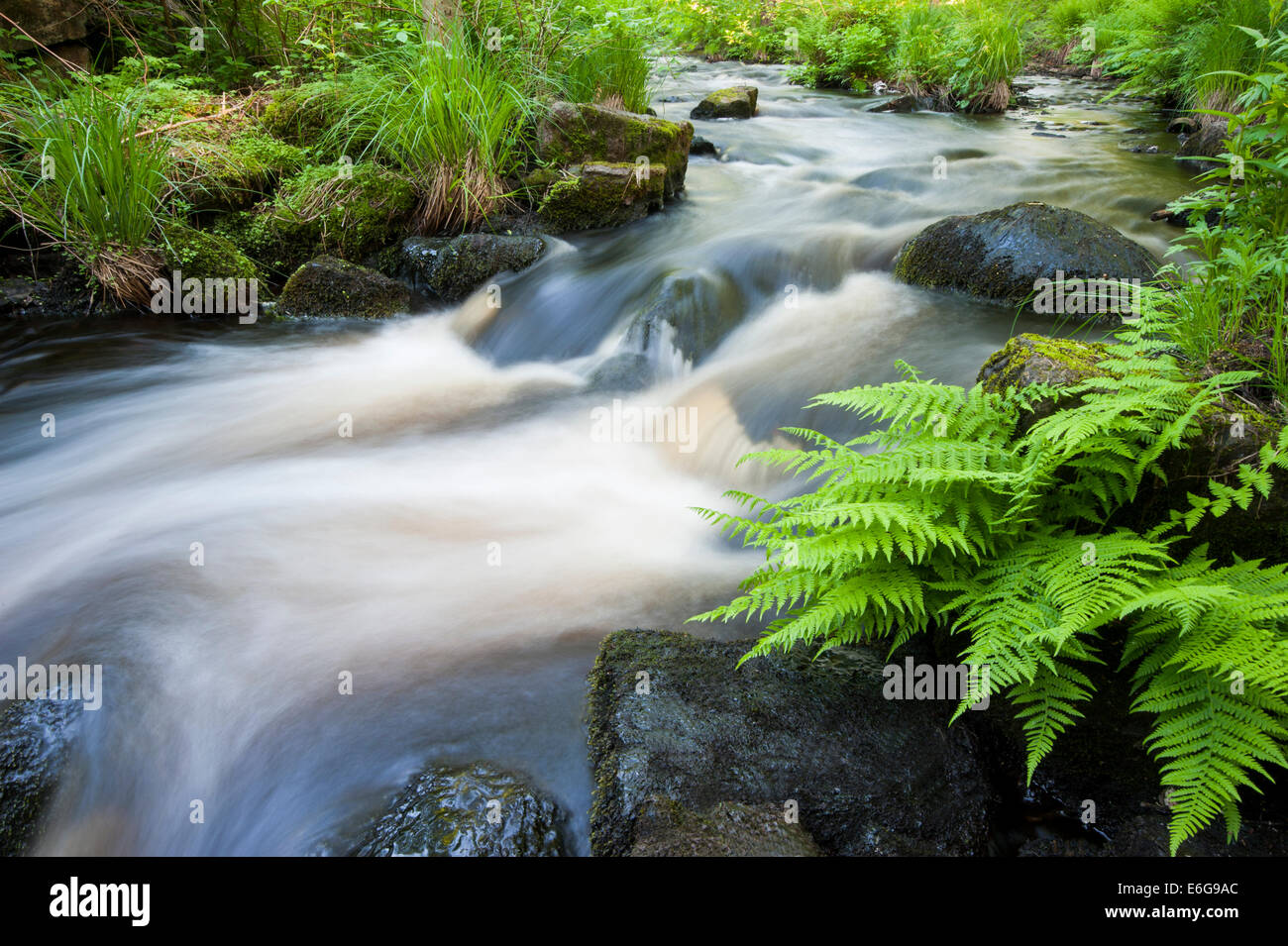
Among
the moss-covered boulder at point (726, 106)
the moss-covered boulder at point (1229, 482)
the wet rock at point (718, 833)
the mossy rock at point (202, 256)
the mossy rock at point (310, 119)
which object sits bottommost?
the wet rock at point (718, 833)

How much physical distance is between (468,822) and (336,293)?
560cm

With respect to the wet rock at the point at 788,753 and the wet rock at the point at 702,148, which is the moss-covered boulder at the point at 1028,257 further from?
the wet rock at the point at 702,148

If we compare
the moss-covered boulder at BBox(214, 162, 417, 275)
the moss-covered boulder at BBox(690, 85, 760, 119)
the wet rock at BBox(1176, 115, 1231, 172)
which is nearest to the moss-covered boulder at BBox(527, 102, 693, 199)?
the moss-covered boulder at BBox(214, 162, 417, 275)

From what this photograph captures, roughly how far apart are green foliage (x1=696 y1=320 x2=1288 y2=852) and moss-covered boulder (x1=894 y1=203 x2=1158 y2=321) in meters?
2.80

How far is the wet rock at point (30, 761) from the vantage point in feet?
8.44

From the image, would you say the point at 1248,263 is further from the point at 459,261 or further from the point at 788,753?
the point at 459,261

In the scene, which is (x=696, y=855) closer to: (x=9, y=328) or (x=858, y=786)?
(x=858, y=786)

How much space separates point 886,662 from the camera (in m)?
2.98

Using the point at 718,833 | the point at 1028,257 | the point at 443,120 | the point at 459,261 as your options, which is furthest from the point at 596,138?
the point at 718,833

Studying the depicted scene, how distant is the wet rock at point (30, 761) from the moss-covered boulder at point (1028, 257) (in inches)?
235

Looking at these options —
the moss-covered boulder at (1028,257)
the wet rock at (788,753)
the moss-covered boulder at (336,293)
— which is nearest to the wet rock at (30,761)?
the wet rock at (788,753)

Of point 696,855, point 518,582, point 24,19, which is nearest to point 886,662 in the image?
point 696,855

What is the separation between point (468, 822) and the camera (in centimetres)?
246

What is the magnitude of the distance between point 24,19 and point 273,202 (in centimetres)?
293
